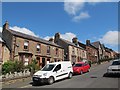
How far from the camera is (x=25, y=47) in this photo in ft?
101

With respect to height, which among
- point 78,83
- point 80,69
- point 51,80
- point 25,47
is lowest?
point 78,83

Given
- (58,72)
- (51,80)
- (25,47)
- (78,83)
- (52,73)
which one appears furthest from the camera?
(25,47)

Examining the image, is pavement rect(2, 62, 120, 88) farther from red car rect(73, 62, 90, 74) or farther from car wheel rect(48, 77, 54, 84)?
red car rect(73, 62, 90, 74)

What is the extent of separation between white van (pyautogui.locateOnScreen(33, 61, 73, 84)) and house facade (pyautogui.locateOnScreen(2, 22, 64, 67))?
1138cm

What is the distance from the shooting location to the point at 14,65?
2211 centimetres

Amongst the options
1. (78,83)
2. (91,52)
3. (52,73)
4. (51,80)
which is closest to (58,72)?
(52,73)

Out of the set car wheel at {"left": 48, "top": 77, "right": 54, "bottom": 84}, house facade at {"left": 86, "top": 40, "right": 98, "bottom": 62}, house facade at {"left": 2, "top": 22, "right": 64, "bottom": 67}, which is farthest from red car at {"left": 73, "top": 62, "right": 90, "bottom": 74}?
house facade at {"left": 86, "top": 40, "right": 98, "bottom": 62}

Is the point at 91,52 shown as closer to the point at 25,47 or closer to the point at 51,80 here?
the point at 25,47

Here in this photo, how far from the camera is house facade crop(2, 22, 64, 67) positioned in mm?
28578

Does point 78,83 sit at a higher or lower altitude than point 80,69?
lower

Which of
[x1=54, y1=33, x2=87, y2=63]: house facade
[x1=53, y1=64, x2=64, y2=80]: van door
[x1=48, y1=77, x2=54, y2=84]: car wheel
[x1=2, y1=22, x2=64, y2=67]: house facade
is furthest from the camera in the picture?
[x1=54, y1=33, x2=87, y2=63]: house facade

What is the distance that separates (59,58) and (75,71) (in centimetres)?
1736

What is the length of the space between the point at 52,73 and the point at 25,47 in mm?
14840

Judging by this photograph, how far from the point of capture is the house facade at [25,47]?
2858 cm
